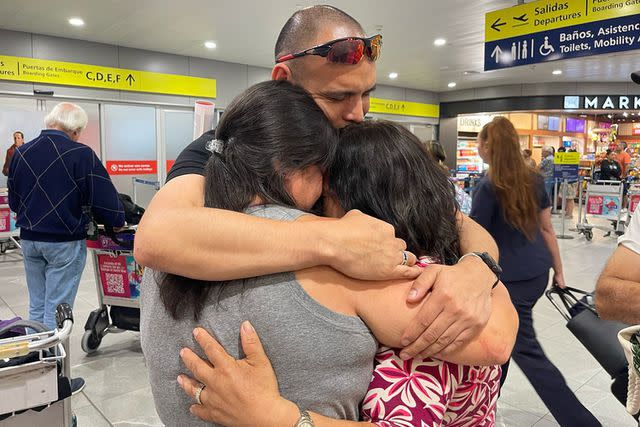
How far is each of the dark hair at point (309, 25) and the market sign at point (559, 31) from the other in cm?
428

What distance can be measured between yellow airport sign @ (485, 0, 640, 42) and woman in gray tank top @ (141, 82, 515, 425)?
488 centimetres

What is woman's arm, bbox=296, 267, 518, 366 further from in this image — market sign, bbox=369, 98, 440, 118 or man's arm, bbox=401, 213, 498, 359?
market sign, bbox=369, 98, 440, 118

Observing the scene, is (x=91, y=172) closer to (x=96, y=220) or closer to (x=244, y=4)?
(x=96, y=220)

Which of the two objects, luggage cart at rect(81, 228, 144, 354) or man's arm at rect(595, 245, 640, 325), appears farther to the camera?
luggage cart at rect(81, 228, 144, 354)

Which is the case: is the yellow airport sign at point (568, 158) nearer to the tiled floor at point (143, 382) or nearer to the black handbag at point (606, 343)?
the tiled floor at point (143, 382)

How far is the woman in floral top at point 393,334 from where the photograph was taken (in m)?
0.78

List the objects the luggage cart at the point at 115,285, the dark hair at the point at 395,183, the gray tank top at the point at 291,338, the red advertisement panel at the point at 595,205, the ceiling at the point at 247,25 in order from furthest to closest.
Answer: the red advertisement panel at the point at 595,205
the ceiling at the point at 247,25
the luggage cart at the point at 115,285
the dark hair at the point at 395,183
the gray tank top at the point at 291,338

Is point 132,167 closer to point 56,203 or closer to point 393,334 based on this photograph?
point 56,203

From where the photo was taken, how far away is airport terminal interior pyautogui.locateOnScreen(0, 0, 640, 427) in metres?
0.82

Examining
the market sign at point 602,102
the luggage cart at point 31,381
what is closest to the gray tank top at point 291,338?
the luggage cart at point 31,381

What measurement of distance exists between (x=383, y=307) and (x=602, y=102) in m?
15.9

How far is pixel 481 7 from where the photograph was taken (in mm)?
6926

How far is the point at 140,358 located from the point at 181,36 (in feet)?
21.7

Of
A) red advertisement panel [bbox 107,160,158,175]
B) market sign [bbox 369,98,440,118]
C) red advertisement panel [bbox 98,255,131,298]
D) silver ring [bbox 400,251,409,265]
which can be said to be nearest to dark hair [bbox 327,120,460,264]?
silver ring [bbox 400,251,409,265]
